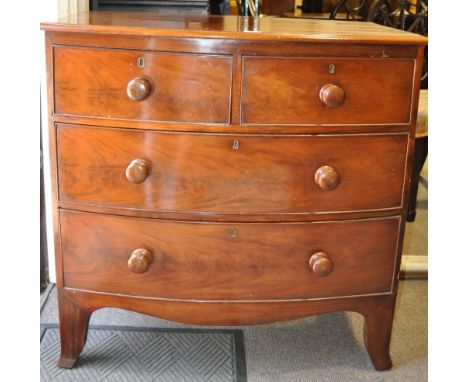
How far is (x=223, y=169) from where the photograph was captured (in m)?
1.37

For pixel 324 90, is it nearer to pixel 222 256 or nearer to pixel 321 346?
pixel 222 256

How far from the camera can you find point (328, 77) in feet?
4.34

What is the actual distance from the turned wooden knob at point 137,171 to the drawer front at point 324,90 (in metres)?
0.26

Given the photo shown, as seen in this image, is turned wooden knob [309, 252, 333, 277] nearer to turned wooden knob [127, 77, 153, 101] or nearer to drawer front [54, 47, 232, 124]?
drawer front [54, 47, 232, 124]

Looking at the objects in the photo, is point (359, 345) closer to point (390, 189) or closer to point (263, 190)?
point (390, 189)

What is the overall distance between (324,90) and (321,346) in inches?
32.9

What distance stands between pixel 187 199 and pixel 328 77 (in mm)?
436

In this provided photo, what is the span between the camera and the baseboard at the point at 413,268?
222 cm

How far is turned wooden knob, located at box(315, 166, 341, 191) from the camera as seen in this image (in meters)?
1.37

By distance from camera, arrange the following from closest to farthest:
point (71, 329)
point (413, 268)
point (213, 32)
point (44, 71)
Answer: point (213, 32) → point (71, 329) → point (44, 71) → point (413, 268)

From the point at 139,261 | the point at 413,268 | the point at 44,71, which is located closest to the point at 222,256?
the point at 139,261

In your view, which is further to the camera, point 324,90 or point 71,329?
point 71,329

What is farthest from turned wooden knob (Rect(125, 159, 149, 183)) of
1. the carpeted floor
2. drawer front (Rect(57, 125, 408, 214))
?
the carpeted floor
